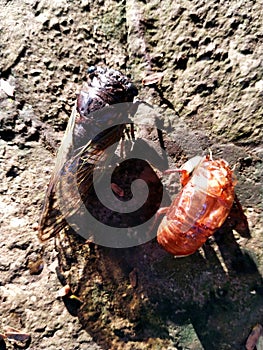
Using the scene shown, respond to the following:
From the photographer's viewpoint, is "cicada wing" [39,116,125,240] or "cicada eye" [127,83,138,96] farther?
"cicada eye" [127,83,138,96]

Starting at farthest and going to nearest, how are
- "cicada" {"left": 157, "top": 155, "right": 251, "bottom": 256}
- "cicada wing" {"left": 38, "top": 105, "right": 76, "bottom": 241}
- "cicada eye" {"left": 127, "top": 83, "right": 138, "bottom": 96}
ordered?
"cicada eye" {"left": 127, "top": 83, "right": 138, "bottom": 96} → "cicada wing" {"left": 38, "top": 105, "right": 76, "bottom": 241} → "cicada" {"left": 157, "top": 155, "right": 251, "bottom": 256}

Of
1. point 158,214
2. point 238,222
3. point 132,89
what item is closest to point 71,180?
point 158,214

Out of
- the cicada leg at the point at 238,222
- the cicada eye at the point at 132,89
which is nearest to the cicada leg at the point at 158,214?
the cicada leg at the point at 238,222

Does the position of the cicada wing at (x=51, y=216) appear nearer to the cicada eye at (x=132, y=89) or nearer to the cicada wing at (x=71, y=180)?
the cicada wing at (x=71, y=180)

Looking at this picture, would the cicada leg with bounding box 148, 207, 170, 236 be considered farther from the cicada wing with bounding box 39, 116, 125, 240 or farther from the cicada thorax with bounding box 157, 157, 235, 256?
the cicada wing with bounding box 39, 116, 125, 240

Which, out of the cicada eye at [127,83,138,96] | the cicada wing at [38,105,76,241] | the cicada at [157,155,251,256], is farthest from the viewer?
the cicada eye at [127,83,138,96]

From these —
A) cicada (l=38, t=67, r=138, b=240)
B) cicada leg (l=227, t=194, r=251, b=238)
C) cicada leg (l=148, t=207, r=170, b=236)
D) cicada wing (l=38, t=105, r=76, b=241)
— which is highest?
cicada (l=38, t=67, r=138, b=240)

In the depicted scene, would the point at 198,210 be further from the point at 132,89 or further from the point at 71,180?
the point at 132,89

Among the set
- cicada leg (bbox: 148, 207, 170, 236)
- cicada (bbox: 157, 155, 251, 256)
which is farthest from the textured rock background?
cicada (bbox: 157, 155, 251, 256)
